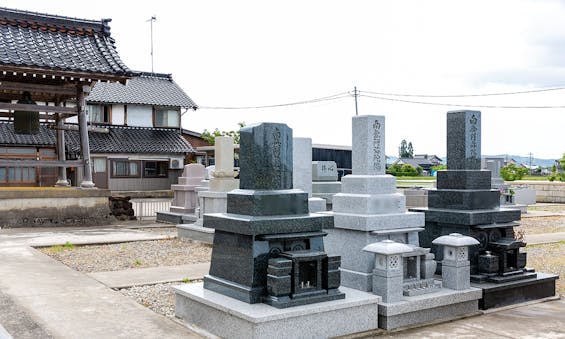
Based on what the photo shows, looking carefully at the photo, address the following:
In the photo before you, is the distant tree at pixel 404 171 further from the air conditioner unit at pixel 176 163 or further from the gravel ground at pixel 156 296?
the gravel ground at pixel 156 296

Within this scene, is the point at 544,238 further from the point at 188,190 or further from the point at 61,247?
the point at 61,247

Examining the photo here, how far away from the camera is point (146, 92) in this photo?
3791 centimetres

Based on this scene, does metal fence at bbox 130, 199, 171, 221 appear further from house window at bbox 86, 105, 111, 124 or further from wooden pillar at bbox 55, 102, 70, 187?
house window at bbox 86, 105, 111, 124

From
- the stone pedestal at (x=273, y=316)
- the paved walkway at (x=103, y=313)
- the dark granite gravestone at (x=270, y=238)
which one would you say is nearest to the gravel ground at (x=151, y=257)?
the paved walkway at (x=103, y=313)

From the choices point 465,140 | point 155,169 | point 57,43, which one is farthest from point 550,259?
point 155,169

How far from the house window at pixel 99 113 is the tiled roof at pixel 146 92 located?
2.40 ft

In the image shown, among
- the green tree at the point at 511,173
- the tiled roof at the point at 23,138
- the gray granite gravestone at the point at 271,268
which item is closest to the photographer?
the gray granite gravestone at the point at 271,268

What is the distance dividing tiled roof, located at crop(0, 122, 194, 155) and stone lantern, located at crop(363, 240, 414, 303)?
28796 mm

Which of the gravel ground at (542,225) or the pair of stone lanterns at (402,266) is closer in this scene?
the pair of stone lanterns at (402,266)

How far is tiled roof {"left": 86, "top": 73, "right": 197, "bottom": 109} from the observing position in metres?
35.8

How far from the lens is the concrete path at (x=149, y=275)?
8.53 meters

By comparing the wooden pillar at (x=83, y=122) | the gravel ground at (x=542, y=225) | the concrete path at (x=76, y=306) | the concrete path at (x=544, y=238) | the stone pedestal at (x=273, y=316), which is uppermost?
the wooden pillar at (x=83, y=122)

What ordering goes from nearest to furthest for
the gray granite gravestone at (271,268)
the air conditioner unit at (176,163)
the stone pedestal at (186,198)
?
the gray granite gravestone at (271,268)
the stone pedestal at (186,198)
the air conditioner unit at (176,163)

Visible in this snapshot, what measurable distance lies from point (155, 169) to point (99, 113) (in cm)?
528
